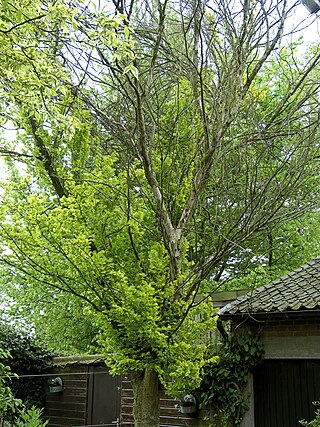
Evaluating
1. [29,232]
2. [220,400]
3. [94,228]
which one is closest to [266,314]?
[220,400]

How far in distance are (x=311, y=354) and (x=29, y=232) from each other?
4.45 meters

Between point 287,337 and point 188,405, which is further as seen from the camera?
point 188,405

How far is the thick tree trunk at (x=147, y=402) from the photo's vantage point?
629 centimetres

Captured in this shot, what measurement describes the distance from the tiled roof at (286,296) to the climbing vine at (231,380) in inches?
18.8

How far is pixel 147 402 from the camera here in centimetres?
634

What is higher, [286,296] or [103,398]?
[286,296]

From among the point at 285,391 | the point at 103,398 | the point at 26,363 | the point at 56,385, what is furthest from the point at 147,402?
the point at 26,363

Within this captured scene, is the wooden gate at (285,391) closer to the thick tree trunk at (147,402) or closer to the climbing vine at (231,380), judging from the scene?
the climbing vine at (231,380)

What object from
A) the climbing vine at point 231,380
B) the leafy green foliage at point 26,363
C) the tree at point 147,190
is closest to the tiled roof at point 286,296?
the climbing vine at point 231,380

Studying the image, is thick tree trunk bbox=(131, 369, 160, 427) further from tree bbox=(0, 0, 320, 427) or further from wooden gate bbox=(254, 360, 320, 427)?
wooden gate bbox=(254, 360, 320, 427)

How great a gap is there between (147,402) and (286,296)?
9.91 ft

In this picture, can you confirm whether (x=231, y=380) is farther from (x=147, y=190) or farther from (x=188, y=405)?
(x=147, y=190)

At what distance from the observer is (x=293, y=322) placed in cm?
786

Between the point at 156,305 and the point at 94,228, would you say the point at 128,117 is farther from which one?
the point at 156,305
